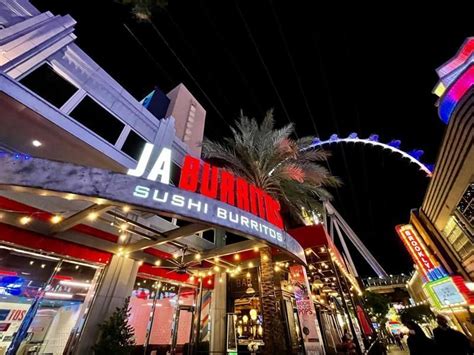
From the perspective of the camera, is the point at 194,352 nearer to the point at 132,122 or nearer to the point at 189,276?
the point at 189,276

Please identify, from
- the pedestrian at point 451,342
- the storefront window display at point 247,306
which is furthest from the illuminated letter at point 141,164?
the storefront window display at point 247,306

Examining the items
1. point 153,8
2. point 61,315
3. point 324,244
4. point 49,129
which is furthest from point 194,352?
point 153,8

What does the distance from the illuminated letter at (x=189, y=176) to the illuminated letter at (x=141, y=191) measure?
120 centimetres

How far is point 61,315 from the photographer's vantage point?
7.79m

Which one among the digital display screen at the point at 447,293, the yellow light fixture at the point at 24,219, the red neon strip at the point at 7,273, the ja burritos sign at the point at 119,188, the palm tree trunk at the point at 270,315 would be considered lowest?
the palm tree trunk at the point at 270,315

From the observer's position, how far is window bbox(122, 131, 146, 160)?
10.2 metres

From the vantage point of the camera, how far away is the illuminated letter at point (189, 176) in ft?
17.6

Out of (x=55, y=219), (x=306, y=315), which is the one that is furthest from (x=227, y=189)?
(x=306, y=315)

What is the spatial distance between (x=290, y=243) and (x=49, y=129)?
8.77 m

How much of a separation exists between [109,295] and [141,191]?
280 inches

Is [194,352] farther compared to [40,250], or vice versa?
[194,352]

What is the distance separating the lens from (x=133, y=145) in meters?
10.6

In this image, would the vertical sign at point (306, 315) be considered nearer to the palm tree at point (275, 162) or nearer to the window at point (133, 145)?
the palm tree at point (275, 162)

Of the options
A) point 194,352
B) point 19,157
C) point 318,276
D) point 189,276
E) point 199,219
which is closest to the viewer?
point 19,157
